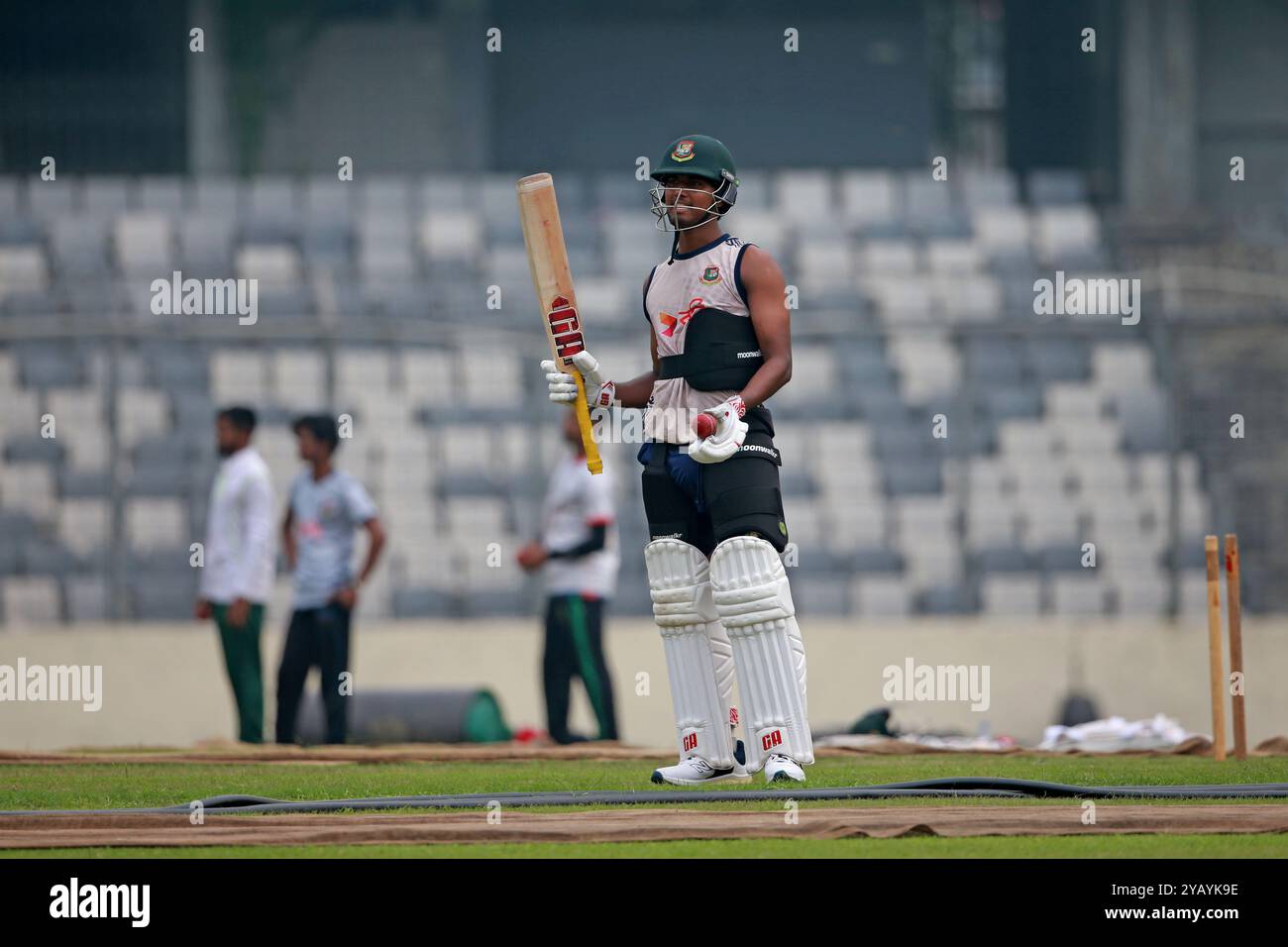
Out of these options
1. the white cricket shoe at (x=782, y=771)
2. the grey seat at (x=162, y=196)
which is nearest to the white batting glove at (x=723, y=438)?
the white cricket shoe at (x=782, y=771)

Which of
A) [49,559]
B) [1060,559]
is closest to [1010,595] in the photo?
[1060,559]

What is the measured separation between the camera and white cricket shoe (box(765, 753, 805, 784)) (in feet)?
21.0

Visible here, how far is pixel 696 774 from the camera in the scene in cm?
670

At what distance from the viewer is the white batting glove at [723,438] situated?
246 inches

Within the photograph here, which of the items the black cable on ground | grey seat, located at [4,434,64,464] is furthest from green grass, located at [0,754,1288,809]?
grey seat, located at [4,434,64,464]

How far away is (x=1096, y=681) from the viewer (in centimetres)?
1343

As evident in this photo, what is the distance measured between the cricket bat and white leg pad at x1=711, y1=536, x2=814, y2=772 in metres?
0.65

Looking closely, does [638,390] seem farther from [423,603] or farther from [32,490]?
[32,490]

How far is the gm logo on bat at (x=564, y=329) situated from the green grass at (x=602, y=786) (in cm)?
155

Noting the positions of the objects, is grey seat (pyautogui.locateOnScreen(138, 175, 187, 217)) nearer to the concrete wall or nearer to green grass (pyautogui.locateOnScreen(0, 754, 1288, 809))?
the concrete wall

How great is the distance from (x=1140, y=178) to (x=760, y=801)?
49.7ft

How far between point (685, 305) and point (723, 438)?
61 cm
